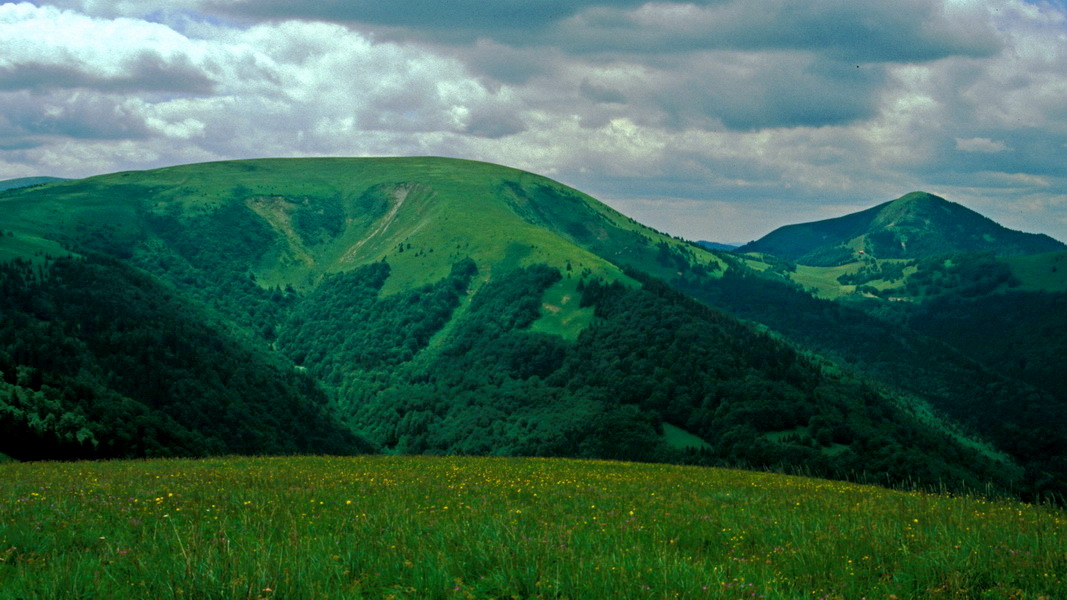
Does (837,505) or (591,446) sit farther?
(591,446)

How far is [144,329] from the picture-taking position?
152000 mm

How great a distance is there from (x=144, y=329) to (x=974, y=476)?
20124 cm

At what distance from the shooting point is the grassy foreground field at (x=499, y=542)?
30.8ft

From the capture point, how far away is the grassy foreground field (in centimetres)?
938

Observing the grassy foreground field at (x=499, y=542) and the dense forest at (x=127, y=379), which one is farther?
the dense forest at (x=127, y=379)

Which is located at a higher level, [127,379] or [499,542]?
[499,542]

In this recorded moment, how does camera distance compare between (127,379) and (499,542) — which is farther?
(127,379)

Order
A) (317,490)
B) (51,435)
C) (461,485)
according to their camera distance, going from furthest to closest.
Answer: (51,435) < (461,485) < (317,490)

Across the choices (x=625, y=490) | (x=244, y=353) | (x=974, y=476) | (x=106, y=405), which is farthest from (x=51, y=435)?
(x=974, y=476)

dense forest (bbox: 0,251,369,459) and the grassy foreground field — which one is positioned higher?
the grassy foreground field

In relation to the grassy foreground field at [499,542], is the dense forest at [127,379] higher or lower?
lower

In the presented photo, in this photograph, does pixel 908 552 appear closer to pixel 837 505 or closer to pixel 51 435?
pixel 837 505

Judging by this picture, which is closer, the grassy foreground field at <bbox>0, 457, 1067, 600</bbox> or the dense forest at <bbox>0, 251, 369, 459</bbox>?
the grassy foreground field at <bbox>0, 457, 1067, 600</bbox>

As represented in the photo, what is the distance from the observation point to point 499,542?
11.2 metres
